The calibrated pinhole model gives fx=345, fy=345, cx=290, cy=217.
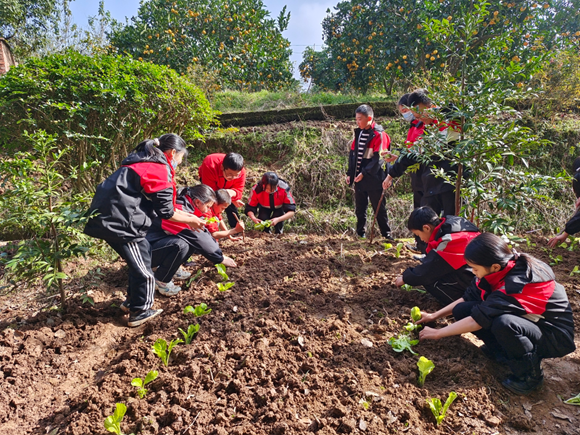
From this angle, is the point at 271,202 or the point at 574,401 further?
the point at 271,202

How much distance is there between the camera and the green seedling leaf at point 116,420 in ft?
6.17

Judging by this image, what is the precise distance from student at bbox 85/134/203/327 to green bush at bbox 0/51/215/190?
1.22 metres

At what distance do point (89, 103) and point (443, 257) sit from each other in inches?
179

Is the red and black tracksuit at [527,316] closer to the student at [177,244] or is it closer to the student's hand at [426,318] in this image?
the student's hand at [426,318]

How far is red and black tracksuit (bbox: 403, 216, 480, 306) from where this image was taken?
2857mm

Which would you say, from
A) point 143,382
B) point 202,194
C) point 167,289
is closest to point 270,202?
point 202,194

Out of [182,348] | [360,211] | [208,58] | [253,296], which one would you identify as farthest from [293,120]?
[182,348]

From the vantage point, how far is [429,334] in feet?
8.29

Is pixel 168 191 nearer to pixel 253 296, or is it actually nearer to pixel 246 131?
pixel 253 296

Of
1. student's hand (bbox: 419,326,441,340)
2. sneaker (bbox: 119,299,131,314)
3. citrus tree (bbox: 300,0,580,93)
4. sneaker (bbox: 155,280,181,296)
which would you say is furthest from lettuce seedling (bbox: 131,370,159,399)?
citrus tree (bbox: 300,0,580,93)

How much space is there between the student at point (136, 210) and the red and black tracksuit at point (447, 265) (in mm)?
2265

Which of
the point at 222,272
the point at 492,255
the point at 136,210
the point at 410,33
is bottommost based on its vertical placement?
the point at 222,272

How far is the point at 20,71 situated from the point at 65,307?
2.98 meters

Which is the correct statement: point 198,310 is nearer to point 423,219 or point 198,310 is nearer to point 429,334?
point 429,334
